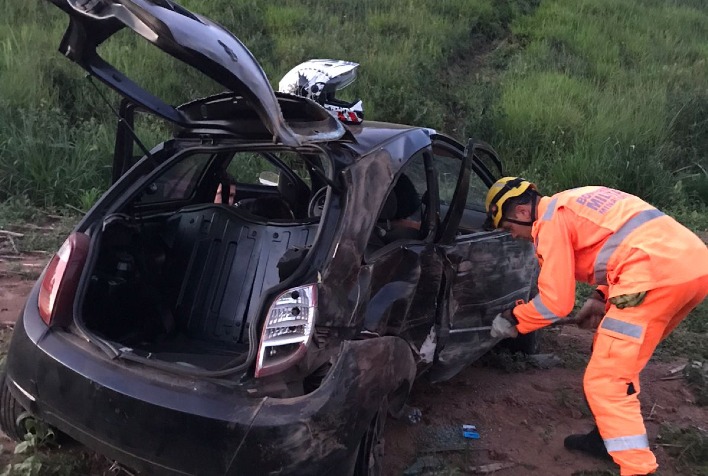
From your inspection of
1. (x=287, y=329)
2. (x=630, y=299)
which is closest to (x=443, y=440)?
(x=630, y=299)

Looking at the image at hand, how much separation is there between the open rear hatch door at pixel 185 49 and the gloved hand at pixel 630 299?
148 cm

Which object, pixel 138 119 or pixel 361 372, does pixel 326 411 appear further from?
pixel 138 119

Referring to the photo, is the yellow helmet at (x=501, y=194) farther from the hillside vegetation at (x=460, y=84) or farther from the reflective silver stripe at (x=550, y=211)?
the hillside vegetation at (x=460, y=84)

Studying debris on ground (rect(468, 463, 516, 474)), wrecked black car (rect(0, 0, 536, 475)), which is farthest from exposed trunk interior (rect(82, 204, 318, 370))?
debris on ground (rect(468, 463, 516, 474))

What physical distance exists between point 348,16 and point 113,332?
11.6 metres

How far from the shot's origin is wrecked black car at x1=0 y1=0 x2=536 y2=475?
2.58 metres

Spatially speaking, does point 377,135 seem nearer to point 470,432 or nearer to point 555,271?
point 555,271

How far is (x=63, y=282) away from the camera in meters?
3.02

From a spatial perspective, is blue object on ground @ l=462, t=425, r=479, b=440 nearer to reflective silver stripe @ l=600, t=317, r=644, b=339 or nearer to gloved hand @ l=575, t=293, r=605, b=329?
gloved hand @ l=575, t=293, r=605, b=329

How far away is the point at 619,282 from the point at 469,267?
77 cm

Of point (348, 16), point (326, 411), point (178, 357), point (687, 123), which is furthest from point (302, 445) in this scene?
point (348, 16)

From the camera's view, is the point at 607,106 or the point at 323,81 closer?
the point at 323,81

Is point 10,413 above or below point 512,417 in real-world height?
above

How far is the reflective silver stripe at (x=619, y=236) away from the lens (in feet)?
11.2
